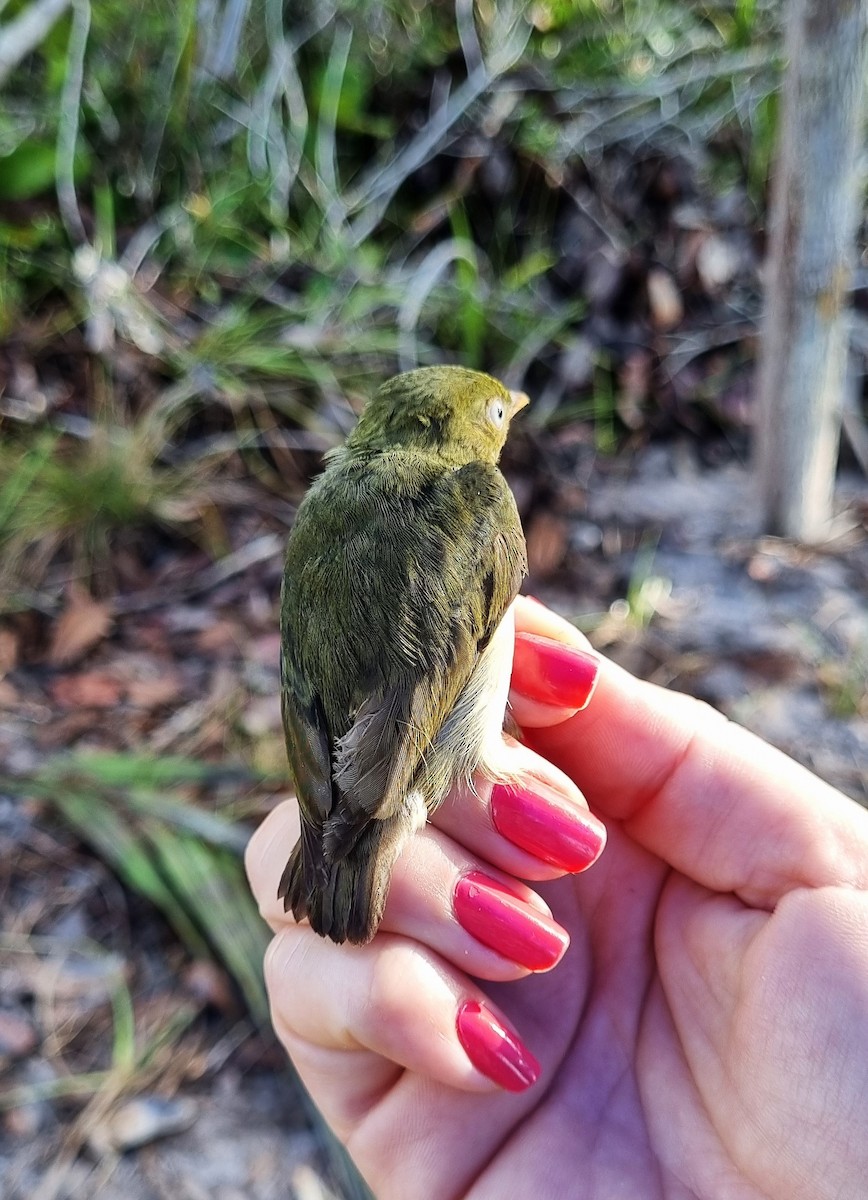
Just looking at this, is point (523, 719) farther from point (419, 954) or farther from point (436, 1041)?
point (436, 1041)

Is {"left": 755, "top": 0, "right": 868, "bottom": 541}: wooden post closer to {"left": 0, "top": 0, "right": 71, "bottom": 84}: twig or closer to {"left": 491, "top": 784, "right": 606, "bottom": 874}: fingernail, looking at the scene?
{"left": 491, "top": 784, "right": 606, "bottom": 874}: fingernail

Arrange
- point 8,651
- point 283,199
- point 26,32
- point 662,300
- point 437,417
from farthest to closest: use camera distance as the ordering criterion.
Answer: point 283,199 < point 26,32 < point 662,300 < point 8,651 < point 437,417

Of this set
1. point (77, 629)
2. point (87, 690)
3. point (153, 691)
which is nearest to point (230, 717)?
point (153, 691)

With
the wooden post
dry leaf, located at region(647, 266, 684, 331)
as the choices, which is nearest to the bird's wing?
the wooden post

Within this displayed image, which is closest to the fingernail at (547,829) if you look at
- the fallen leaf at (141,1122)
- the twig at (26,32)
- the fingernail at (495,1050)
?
the fingernail at (495,1050)

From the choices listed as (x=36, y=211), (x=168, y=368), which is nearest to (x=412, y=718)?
(x=168, y=368)

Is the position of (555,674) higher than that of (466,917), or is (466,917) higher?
(555,674)

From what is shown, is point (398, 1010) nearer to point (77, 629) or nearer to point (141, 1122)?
point (141, 1122)

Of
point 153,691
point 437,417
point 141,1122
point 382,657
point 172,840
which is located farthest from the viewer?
point 153,691
